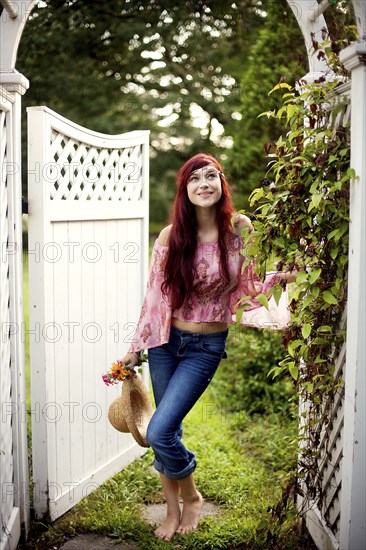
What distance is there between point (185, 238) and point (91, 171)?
36.5 inches

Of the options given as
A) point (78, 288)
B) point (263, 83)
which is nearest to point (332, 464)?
point (78, 288)

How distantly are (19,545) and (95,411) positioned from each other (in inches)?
35.3

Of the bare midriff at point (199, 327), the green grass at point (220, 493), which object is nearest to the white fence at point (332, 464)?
the green grass at point (220, 493)

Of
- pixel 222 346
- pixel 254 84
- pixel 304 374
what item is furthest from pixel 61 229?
pixel 254 84

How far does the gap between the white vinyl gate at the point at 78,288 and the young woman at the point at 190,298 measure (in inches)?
20.8

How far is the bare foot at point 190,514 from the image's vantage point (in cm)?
337

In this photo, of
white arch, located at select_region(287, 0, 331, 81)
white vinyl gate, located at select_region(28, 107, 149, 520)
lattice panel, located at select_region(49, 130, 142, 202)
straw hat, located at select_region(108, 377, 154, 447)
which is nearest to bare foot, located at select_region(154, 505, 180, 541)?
straw hat, located at select_region(108, 377, 154, 447)

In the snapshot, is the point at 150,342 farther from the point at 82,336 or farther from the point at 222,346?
the point at 82,336

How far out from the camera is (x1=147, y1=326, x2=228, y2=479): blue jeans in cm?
311

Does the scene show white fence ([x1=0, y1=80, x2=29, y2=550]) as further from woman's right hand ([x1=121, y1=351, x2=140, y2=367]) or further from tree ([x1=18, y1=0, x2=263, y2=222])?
tree ([x1=18, y1=0, x2=263, y2=222])

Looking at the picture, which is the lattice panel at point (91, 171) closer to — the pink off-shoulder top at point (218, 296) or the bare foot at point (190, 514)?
the pink off-shoulder top at point (218, 296)

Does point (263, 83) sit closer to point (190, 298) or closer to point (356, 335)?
point (190, 298)

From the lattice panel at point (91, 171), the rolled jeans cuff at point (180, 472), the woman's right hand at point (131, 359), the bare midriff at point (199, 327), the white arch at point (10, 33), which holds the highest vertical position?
the white arch at point (10, 33)

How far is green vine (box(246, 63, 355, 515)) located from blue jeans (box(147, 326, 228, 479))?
1.47 feet
